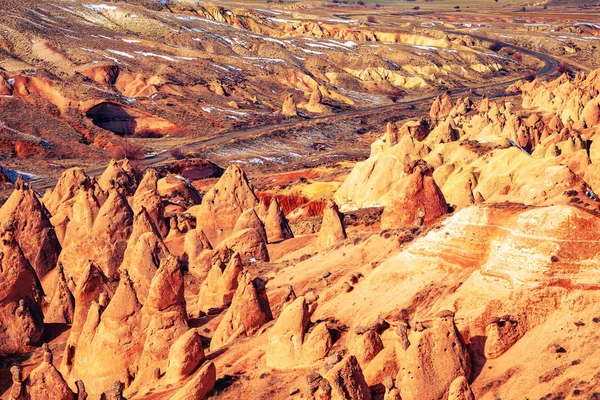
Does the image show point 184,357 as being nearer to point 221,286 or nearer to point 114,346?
point 114,346

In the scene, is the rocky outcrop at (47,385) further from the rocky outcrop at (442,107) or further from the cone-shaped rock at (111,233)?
the rocky outcrop at (442,107)

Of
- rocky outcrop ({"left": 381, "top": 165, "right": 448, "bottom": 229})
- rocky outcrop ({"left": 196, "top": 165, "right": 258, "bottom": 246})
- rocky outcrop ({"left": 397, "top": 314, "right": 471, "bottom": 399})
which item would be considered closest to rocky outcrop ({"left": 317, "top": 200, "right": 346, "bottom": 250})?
rocky outcrop ({"left": 381, "top": 165, "right": 448, "bottom": 229})

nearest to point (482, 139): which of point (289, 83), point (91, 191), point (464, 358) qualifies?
point (91, 191)

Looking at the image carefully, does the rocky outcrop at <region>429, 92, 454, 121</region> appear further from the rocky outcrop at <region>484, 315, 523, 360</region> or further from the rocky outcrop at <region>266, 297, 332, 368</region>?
the rocky outcrop at <region>484, 315, 523, 360</region>

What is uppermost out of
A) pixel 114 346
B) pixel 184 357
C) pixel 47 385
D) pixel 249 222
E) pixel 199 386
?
pixel 199 386

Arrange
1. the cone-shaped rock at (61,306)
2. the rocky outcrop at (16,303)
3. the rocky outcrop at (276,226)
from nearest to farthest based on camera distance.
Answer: the rocky outcrop at (16,303), the cone-shaped rock at (61,306), the rocky outcrop at (276,226)

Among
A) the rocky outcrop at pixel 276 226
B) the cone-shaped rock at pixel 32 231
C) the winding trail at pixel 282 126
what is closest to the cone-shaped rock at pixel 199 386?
the cone-shaped rock at pixel 32 231

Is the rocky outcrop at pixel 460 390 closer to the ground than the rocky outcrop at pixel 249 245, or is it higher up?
higher up

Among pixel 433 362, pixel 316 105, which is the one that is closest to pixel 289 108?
pixel 316 105
